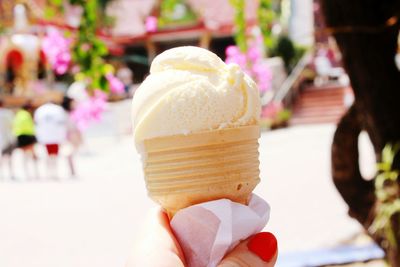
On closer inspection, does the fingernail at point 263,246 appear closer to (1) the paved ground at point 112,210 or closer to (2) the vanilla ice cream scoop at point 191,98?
(2) the vanilla ice cream scoop at point 191,98

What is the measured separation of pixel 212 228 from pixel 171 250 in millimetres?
118

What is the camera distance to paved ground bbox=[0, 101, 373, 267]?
5898mm

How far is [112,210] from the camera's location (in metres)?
7.71

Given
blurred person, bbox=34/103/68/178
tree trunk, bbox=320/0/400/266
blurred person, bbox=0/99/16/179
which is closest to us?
tree trunk, bbox=320/0/400/266

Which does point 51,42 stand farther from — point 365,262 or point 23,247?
point 365,262

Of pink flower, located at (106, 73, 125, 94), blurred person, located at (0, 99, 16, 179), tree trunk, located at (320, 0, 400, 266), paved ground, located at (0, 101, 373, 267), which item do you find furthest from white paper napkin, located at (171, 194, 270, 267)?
blurred person, located at (0, 99, 16, 179)

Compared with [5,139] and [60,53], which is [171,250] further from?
[5,139]

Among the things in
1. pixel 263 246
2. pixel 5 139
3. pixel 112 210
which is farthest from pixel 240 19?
pixel 5 139

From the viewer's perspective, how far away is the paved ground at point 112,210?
590 centimetres

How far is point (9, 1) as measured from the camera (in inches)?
779

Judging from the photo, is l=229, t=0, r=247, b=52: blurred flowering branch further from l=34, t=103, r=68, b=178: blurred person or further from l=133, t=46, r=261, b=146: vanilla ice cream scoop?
l=34, t=103, r=68, b=178: blurred person

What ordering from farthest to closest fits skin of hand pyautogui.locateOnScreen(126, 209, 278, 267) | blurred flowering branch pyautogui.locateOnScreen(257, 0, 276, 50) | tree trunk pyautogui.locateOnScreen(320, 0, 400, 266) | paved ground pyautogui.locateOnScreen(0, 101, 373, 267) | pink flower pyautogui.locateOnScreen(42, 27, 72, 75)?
paved ground pyautogui.locateOnScreen(0, 101, 373, 267) → pink flower pyautogui.locateOnScreen(42, 27, 72, 75) → blurred flowering branch pyautogui.locateOnScreen(257, 0, 276, 50) → tree trunk pyautogui.locateOnScreen(320, 0, 400, 266) → skin of hand pyautogui.locateOnScreen(126, 209, 278, 267)

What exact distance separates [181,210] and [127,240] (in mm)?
4943

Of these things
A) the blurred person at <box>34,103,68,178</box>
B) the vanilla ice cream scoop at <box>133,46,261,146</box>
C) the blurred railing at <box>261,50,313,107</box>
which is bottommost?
the blurred railing at <box>261,50,313,107</box>
